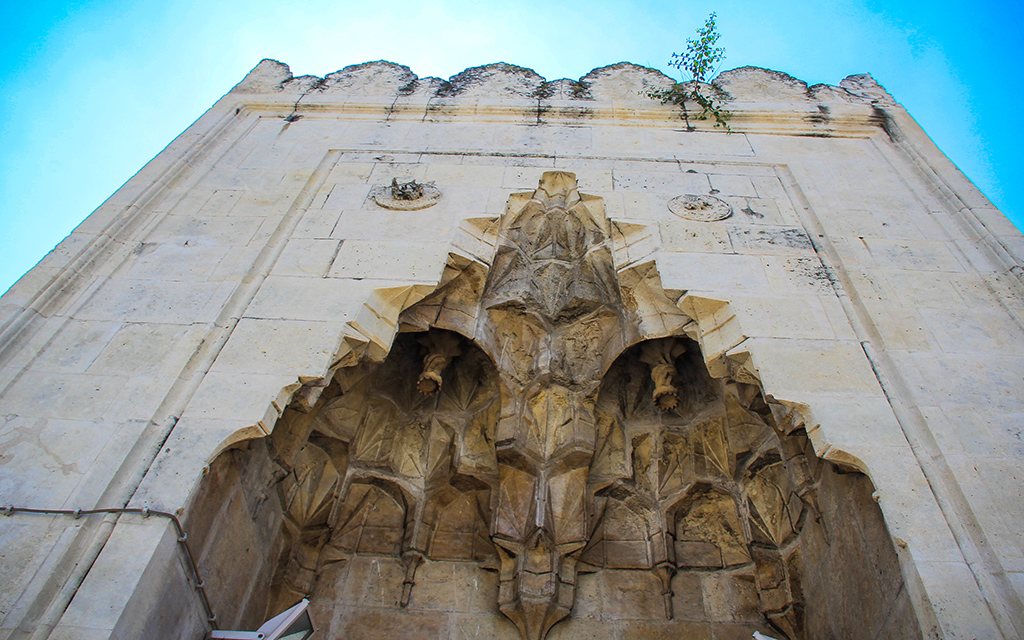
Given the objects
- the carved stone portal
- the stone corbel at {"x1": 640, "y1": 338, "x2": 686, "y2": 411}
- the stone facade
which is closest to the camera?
the stone facade

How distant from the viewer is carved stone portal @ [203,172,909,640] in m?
4.52

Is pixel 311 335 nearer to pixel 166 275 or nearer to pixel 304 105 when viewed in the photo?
pixel 166 275

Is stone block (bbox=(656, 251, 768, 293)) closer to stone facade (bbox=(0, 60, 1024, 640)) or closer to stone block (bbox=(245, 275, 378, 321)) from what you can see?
stone facade (bbox=(0, 60, 1024, 640))

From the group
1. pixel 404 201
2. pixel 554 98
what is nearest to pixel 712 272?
pixel 404 201

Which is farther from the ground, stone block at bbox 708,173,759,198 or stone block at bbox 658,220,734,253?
stone block at bbox 708,173,759,198

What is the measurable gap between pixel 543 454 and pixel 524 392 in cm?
48

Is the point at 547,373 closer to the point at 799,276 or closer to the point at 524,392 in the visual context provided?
the point at 524,392

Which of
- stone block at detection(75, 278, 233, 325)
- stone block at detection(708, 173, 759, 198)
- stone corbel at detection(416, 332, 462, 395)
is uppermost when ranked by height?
stone block at detection(708, 173, 759, 198)

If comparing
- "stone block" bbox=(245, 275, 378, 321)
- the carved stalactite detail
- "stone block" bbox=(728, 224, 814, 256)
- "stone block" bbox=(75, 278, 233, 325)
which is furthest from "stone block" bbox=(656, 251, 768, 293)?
"stone block" bbox=(75, 278, 233, 325)

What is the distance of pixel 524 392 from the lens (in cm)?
500

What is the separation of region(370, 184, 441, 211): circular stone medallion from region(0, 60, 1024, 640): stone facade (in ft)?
0.15

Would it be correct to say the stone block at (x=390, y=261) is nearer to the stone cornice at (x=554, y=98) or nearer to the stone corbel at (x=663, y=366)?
the stone corbel at (x=663, y=366)

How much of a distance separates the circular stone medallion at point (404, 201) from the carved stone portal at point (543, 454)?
62cm

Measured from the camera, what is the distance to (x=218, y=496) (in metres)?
3.72
